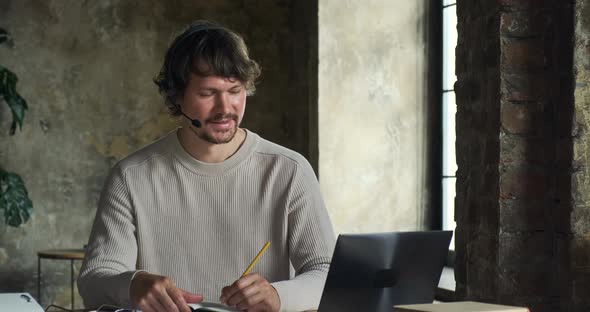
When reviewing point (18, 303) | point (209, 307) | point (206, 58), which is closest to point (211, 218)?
point (206, 58)

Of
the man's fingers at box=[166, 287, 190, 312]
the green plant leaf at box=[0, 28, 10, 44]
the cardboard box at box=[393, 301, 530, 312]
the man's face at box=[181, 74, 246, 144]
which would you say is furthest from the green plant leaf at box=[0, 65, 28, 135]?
the cardboard box at box=[393, 301, 530, 312]

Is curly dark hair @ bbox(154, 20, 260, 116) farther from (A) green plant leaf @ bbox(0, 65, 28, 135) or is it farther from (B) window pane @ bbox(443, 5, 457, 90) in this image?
(A) green plant leaf @ bbox(0, 65, 28, 135)

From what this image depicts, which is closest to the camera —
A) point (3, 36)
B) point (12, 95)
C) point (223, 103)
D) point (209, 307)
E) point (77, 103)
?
point (209, 307)

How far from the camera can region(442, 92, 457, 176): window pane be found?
4805 millimetres

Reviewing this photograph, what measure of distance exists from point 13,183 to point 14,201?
113 mm

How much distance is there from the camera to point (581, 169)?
2.39 m

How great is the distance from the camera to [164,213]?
7.89 ft

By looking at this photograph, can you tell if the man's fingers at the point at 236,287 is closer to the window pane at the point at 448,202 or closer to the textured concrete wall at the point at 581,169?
the textured concrete wall at the point at 581,169

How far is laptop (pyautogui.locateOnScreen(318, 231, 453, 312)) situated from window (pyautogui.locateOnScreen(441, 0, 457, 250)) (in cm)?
291

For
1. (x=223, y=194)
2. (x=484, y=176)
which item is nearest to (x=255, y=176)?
(x=223, y=194)

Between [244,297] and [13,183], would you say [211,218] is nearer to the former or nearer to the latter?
[244,297]

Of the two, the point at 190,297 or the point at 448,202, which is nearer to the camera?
the point at 190,297

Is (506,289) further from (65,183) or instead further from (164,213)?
(65,183)

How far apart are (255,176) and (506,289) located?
0.77 meters
